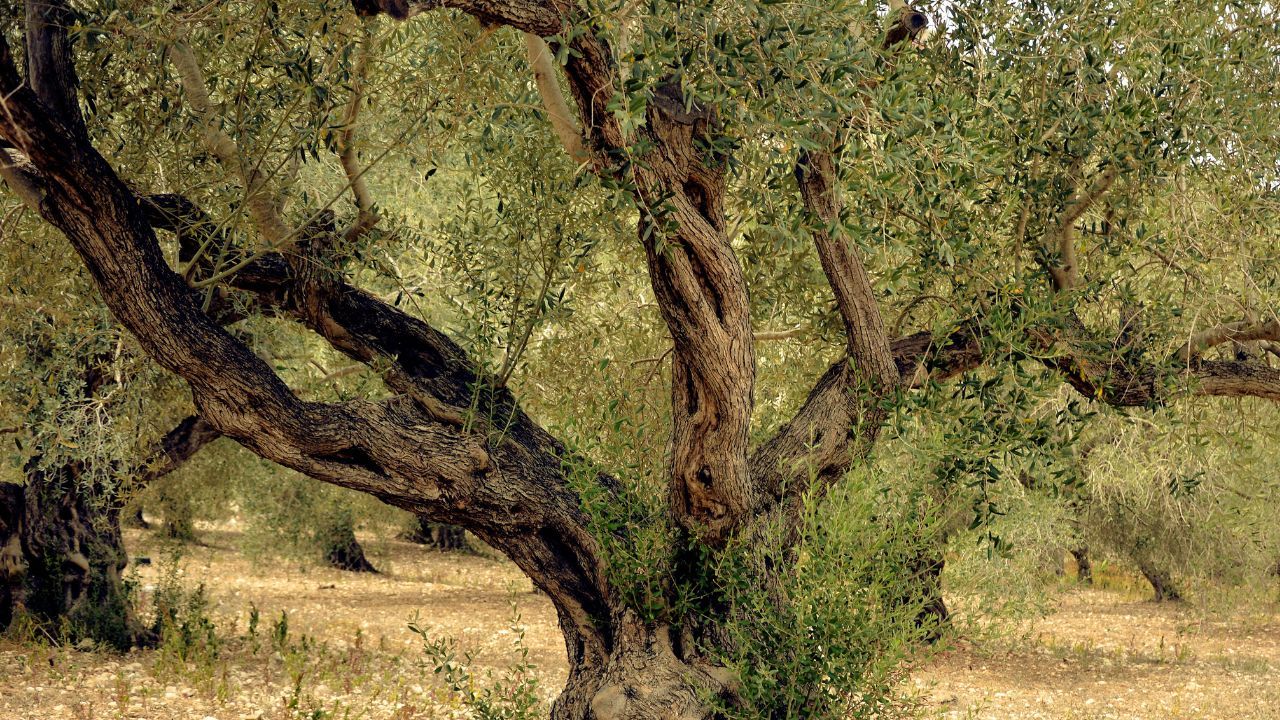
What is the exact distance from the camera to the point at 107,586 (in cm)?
1133

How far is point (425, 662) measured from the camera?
12164 mm

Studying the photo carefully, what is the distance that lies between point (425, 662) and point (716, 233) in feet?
27.0

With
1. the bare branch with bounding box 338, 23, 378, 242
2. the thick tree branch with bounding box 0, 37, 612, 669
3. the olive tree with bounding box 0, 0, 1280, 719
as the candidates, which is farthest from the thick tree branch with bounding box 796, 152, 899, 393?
the bare branch with bounding box 338, 23, 378, 242

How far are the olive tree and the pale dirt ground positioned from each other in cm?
102

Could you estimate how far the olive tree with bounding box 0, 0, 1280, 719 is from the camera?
5.12 m

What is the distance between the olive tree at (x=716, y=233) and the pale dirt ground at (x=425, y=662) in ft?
3.34

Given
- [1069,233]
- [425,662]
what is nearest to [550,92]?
[1069,233]

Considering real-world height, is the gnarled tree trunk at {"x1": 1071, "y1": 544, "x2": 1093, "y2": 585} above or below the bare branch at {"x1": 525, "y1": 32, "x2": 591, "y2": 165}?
below

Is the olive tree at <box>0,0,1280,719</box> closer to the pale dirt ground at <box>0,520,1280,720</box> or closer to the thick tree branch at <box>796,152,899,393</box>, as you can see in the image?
the thick tree branch at <box>796,152,899,393</box>

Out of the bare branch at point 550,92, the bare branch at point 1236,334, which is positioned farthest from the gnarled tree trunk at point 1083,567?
the bare branch at point 550,92

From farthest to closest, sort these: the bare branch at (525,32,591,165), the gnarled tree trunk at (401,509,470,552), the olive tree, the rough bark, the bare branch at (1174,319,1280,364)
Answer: the gnarled tree trunk at (401,509,470,552), the rough bark, the bare branch at (1174,319,1280,364), the bare branch at (525,32,591,165), the olive tree

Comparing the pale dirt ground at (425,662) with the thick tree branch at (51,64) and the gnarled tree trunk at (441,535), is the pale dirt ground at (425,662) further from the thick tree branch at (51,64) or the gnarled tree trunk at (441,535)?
the gnarled tree trunk at (441,535)

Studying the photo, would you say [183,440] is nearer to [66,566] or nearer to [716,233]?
[66,566]

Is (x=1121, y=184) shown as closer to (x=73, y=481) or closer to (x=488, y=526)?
(x=488, y=526)
